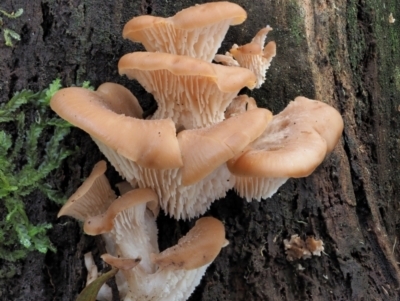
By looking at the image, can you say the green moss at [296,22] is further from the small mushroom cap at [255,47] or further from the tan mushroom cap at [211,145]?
the tan mushroom cap at [211,145]

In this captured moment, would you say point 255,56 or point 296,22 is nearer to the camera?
point 255,56

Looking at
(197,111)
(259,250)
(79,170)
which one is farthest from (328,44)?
(79,170)

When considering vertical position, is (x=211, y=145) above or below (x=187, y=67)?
below

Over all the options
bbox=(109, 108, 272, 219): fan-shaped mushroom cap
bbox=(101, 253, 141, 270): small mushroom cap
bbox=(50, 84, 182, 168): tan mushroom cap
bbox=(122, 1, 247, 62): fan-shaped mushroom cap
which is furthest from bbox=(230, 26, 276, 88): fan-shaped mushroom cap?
bbox=(101, 253, 141, 270): small mushroom cap

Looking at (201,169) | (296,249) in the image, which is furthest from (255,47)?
(296,249)

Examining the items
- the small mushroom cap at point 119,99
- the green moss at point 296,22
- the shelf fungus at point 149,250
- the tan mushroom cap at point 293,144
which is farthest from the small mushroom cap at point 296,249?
the green moss at point 296,22

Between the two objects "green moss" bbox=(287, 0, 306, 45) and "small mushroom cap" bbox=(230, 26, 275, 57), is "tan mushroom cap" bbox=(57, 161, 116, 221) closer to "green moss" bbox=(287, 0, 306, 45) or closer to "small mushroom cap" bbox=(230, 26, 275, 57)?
"small mushroom cap" bbox=(230, 26, 275, 57)

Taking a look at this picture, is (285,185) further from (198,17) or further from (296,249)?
(198,17)
